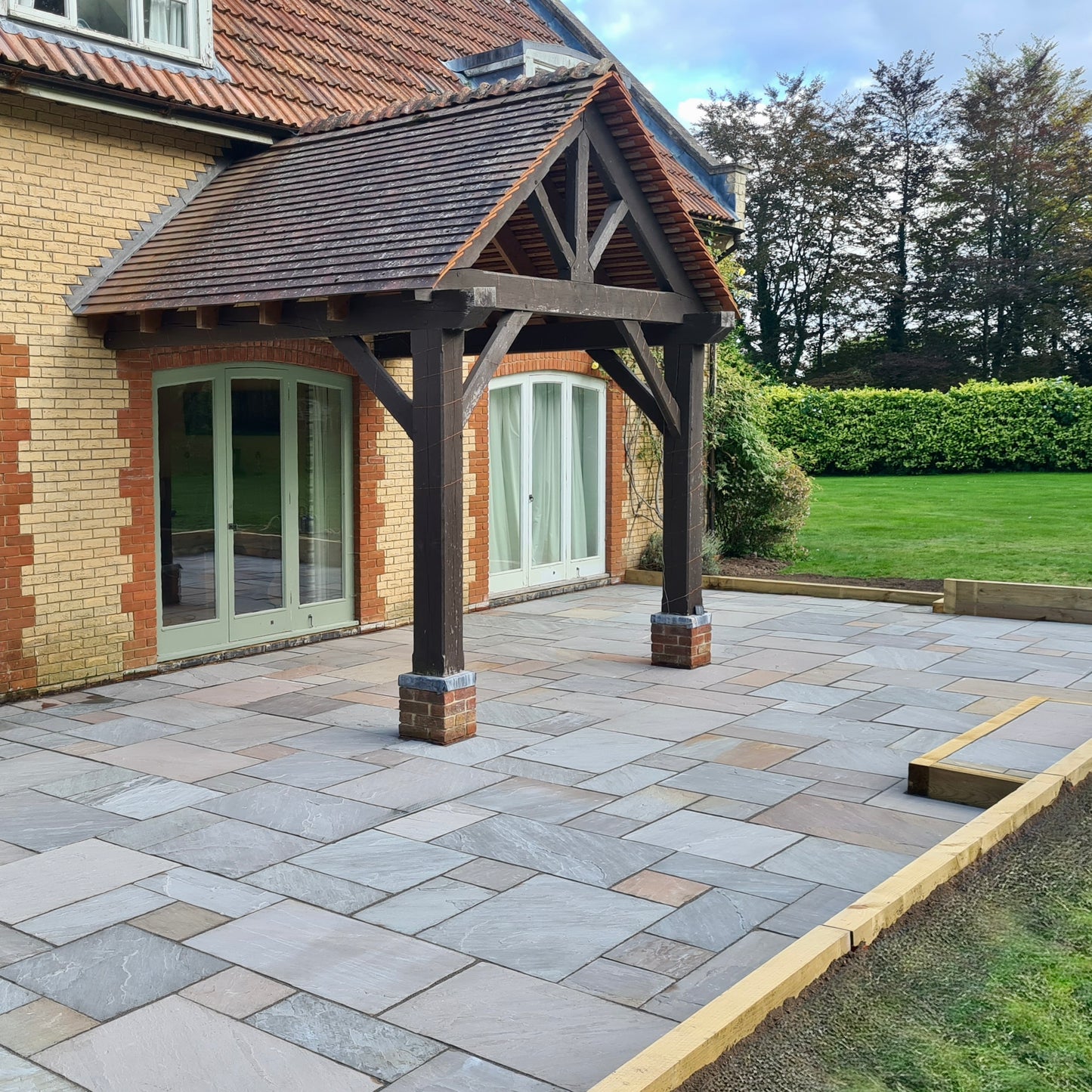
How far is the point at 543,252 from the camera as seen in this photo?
10.1m

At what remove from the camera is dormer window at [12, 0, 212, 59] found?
883cm

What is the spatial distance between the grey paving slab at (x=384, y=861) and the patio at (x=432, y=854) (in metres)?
0.02

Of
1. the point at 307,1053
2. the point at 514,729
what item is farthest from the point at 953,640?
the point at 307,1053

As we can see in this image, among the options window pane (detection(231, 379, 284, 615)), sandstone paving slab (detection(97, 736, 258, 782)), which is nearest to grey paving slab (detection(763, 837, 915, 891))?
sandstone paving slab (detection(97, 736, 258, 782))

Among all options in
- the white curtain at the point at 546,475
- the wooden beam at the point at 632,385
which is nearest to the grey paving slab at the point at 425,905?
the wooden beam at the point at 632,385

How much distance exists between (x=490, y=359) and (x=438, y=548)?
48.3 inches

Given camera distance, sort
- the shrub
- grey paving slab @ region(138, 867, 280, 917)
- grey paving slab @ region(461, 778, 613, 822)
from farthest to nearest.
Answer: the shrub
grey paving slab @ region(461, 778, 613, 822)
grey paving slab @ region(138, 867, 280, 917)

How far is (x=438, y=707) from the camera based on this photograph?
7402 millimetres

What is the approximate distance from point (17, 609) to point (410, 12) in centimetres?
861

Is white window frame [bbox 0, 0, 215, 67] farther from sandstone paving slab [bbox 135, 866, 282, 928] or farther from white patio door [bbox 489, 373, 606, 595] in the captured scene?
sandstone paving slab [bbox 135, 866, 282, 928]

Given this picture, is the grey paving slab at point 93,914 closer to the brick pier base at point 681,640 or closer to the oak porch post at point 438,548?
the oak porch post at point 438,548

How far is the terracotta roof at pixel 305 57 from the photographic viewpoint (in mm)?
8781

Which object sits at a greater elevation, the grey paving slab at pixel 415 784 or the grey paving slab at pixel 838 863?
the grey paving slab at pixel 415 784

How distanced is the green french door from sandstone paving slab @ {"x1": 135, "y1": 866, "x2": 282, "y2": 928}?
4609mm
